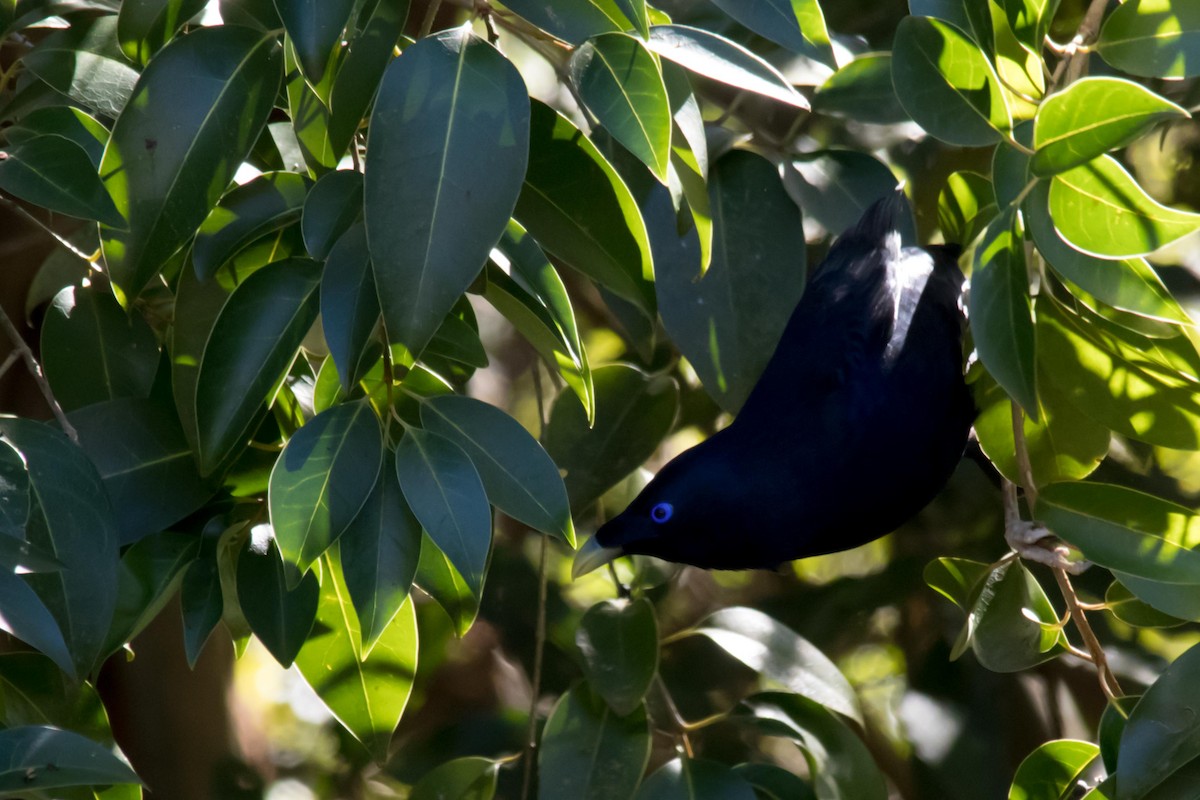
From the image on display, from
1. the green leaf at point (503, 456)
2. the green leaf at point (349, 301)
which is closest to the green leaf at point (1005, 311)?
the green leaf at point (503, 456)

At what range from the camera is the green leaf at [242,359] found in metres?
1.06

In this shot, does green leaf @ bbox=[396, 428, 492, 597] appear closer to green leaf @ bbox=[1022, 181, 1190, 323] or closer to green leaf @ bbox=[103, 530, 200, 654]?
green leaf @ bbox=[103, 530, 200, 654]

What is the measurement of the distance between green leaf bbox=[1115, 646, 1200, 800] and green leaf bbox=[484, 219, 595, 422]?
1.90 ft

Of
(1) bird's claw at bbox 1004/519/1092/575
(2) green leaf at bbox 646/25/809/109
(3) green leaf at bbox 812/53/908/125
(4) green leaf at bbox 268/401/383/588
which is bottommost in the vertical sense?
(1) bird's claw at bbox 1004/519/1092/575

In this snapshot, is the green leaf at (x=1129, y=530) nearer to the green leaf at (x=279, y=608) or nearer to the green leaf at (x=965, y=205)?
the green leaf at (x=965, y=205)

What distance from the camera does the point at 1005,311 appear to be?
1.04 m

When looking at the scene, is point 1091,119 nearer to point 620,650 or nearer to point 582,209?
point 582,209

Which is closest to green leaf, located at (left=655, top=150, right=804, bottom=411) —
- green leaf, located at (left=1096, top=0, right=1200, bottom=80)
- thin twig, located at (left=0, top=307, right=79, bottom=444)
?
green leaf, located at (left=1096, top=0, right=1200, bottom=80)

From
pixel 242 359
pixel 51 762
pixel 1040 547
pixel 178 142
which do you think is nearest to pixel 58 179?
pixel 178 142

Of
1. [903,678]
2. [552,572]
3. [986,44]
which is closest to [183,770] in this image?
[552,572]

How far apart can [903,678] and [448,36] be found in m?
1.99

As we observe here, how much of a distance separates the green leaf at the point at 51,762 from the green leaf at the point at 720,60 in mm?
752

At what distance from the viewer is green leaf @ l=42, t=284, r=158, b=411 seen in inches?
52.0

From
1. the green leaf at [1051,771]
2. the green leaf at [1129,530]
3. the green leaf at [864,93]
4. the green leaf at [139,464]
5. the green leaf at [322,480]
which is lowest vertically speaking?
the green leaf at [1051,771]
